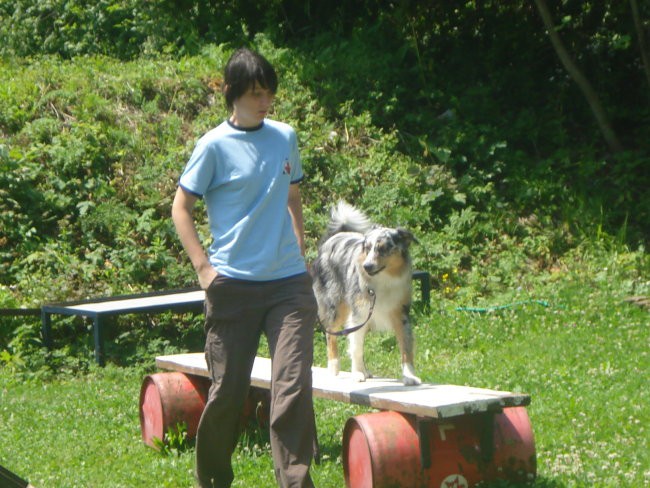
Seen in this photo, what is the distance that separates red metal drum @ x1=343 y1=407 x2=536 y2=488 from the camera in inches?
202

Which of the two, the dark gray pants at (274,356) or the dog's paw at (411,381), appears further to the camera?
the dog's paw at (411,381)

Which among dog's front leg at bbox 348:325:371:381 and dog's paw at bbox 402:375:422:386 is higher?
dog's front leg at bbox 348:325:371:381

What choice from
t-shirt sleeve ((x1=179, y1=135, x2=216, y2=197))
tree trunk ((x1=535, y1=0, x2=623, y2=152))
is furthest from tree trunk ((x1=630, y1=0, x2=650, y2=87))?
t-shirt sleeve ((x1=179, y1=135, x2=216, y2=197))

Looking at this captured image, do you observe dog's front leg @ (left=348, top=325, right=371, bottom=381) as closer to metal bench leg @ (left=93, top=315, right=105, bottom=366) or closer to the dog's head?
the dog's head

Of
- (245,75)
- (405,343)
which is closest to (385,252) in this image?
(405,343)

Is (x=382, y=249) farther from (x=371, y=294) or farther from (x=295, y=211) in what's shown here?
(x=295, y=211)

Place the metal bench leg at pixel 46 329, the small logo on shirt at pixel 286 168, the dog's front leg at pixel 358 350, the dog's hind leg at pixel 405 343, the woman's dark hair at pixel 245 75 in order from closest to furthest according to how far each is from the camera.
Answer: the woman's dark hair at pixel 245 75
the small logo on shirt at pixel 286 168
the dog's hind leg at pixel 405 343
the dog's front leg at pixel 358 350
the metal bench leg at pixel 46 329

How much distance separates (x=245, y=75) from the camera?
473cm

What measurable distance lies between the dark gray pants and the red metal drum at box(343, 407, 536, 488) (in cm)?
44

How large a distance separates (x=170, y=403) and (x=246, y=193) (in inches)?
88.9

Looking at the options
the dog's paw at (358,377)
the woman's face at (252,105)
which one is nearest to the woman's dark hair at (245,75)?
the woman's face at (252,105)

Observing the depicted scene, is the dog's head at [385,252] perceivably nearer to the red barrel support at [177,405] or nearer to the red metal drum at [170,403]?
the red barrel support at [177,405]

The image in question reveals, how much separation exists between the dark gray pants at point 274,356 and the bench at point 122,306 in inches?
154

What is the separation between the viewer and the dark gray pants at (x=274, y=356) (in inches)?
189
